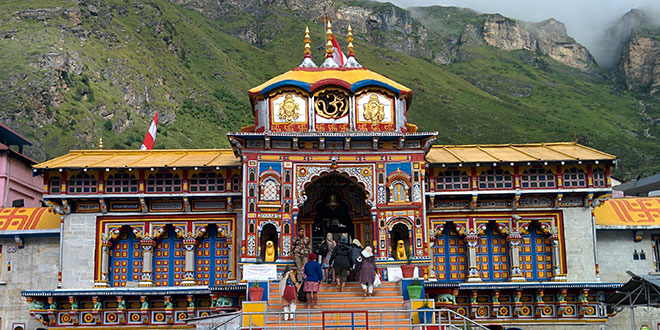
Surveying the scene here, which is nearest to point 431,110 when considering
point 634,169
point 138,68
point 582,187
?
point 634,169

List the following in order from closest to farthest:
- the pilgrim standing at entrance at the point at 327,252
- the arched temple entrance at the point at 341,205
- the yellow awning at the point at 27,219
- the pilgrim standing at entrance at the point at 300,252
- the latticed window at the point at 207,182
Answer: the pilgrim standing at entrance at the point at 300,252 → the pilgrim standing at entrance at the point at 327,252 → the latticed window at the point at 207,182 → the arched temple entrance at the point at 341,205 → the yellow awning at the point at 27,219

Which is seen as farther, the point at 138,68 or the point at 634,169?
the point at 138,68

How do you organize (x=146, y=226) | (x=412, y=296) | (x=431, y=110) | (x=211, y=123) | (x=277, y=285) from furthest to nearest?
(x=431, y=110) → (x=211, y=123) → (x=146, y=226) → (x=277, y=285) → (x=412, y=296)

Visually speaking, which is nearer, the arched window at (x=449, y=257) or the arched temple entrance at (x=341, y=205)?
the arched temple entrance at (x=341, y=205)

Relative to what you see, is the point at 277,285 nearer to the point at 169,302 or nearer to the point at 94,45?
the point at 169,302

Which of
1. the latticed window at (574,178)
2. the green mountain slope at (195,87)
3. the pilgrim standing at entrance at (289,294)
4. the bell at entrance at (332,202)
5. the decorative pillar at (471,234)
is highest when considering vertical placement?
the green mountain slope at (195,87)

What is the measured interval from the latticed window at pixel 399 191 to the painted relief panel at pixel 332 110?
3228mm

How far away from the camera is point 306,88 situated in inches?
1246

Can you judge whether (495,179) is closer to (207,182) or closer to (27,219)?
(207,182)

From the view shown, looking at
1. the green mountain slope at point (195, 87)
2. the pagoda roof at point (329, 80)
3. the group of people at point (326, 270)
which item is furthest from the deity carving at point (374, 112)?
the green mountain slope at point (195, 87)

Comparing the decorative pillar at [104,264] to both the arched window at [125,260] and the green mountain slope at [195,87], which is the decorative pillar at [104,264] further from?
the green mountain slope at [195,87]

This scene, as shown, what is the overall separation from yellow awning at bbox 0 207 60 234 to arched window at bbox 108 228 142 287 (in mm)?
3062

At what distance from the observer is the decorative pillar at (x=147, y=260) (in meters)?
33.1

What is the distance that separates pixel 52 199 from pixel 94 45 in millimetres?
73484
